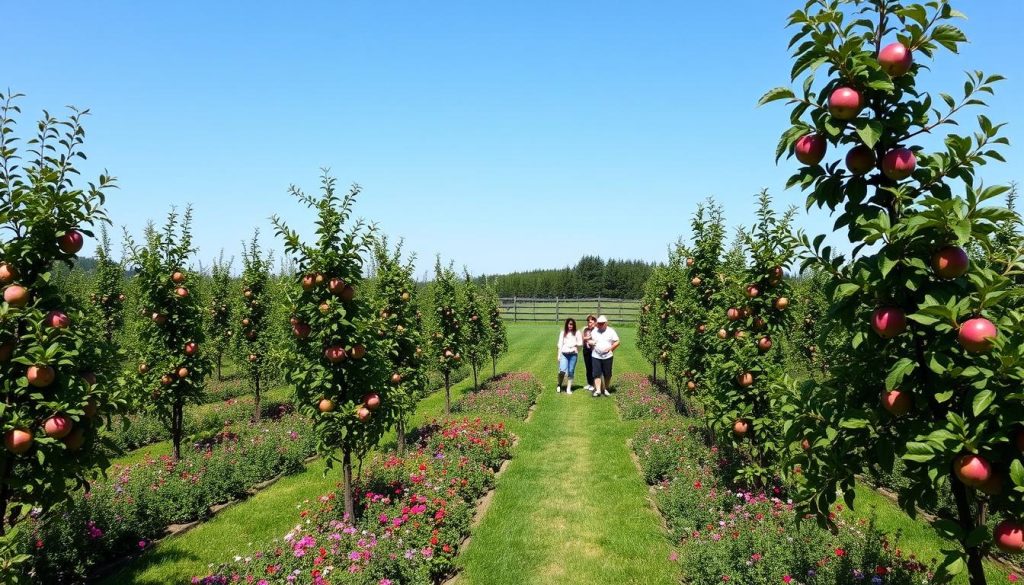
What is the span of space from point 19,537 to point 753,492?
25.6 ft

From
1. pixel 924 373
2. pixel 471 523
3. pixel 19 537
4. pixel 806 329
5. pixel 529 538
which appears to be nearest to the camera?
pixel 924 373

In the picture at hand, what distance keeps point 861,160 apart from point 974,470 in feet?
5.61

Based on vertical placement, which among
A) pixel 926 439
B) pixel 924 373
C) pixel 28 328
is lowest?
pixel 926 439

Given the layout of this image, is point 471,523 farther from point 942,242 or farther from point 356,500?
point 942,242

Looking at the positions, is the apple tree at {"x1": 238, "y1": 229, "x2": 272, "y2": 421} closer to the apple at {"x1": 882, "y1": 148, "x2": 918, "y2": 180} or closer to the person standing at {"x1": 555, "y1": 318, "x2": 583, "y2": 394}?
the person standing at {"x1": 555, "y1": 318, "x2": 583, "y2": 394}

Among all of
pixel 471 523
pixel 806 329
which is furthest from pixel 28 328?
pixel 806 329

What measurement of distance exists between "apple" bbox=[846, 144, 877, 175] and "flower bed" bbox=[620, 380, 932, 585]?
2229mm

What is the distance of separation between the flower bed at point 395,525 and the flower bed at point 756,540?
294 centimetres

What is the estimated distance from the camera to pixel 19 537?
11.0 ft

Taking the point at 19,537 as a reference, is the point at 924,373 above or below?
above

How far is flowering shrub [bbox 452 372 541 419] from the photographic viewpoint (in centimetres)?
1382

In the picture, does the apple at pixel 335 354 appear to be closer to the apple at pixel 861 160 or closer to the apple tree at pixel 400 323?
the apple tree at pixel 400 323

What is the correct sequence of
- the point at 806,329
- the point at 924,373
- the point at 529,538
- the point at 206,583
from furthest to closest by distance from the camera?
1. the point at 806,329
2. the point at 529,538
3. the point at 206,583
4. the point at 924,373

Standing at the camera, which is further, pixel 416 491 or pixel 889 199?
pixel 416 491
